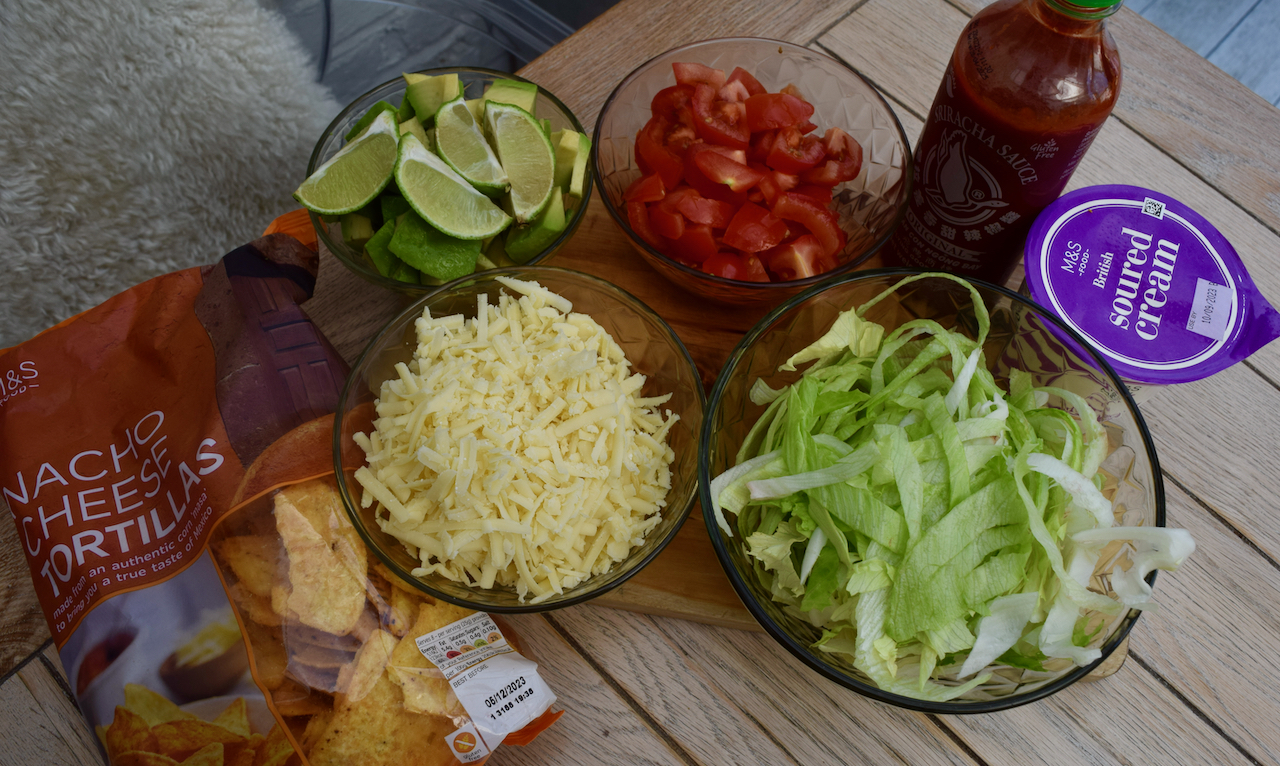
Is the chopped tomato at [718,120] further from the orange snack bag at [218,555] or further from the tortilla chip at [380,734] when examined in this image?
the tortilla chip at [380,734]

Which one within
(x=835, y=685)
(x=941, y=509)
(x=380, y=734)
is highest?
(x=941, y=509)

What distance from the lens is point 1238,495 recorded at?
3.78 ft

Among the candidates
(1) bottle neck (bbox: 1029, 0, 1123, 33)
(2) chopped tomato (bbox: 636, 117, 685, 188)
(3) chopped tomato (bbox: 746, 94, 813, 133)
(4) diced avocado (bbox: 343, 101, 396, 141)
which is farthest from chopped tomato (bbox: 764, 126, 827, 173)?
(4) diced avocado (bbox: 343, 101, 396, 141)

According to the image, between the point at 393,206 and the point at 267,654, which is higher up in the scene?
the point at 393,206

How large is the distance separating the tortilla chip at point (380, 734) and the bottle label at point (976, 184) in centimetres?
90

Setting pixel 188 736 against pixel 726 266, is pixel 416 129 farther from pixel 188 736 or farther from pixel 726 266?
pixel 188 736

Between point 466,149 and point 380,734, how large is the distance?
2.58ft

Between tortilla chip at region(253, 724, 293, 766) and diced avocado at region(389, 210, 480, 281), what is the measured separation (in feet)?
1.96

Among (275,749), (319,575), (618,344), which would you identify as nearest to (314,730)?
(275,749)

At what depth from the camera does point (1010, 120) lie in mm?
931

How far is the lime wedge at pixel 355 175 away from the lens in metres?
1.14

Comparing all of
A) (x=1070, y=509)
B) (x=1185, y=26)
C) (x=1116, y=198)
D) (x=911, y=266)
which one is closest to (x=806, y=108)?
(x=911, y=266)

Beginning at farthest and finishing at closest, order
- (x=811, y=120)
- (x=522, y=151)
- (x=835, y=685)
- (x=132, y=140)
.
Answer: (x=132, y=140)
(x=811, y=120)
(x=522, y=151)
(x=835, y=685)

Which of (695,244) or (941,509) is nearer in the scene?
(941,509)
